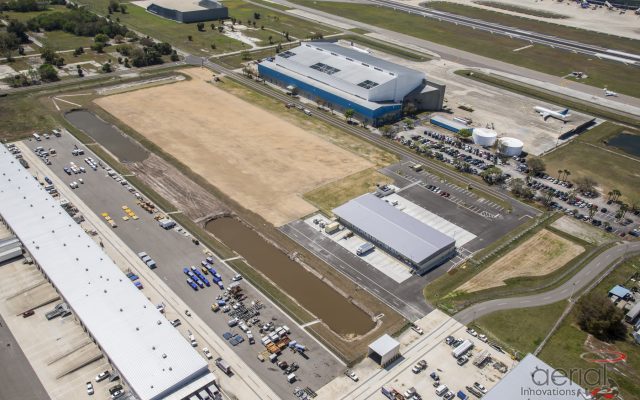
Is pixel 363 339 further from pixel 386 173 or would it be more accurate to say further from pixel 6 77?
pixel 6 77

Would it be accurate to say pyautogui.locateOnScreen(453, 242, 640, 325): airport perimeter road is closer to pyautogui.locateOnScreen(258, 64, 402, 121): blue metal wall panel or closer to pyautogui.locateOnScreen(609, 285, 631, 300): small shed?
pyautogui.locateOnScreen(609, 285, 631, 300): small shed

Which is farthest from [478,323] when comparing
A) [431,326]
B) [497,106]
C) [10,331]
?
[497,106]

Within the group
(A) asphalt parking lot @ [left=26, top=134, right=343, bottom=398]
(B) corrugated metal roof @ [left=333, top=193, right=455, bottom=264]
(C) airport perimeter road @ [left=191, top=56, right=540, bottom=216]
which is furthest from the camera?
(C) airport perimeter road @ [left=191, top=56, right=540, bottom=216]

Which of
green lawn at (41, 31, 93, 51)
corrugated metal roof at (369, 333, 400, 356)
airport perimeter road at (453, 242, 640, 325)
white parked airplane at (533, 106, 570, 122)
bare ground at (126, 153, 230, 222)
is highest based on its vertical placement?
green lawn at (41, 31, 93, 51)

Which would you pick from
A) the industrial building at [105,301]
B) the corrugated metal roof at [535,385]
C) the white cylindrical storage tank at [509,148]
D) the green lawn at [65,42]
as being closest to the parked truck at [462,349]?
the corrugated metal roof at [535,385]

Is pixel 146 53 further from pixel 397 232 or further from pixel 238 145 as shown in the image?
pixel 397 232

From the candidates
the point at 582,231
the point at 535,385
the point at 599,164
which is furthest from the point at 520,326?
the point at 599,164

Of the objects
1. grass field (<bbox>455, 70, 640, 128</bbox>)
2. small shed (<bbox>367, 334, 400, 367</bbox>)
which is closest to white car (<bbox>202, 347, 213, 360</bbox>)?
small shed (<bbox>367, 334, 400, 367</bbox>)
